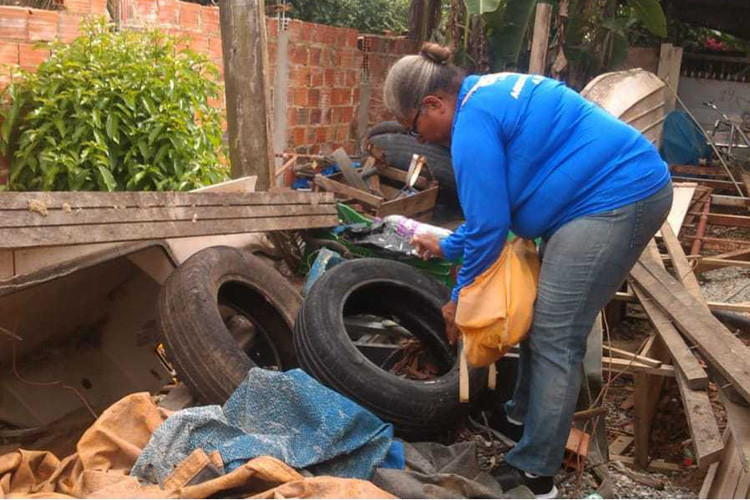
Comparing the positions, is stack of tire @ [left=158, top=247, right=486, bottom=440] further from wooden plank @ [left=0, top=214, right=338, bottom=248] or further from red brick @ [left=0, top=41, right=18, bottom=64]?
red brick @ [left=0, top=41, right=18, bottom=64]

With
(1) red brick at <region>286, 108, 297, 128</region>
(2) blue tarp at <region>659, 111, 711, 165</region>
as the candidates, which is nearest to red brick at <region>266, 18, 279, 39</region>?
(1) red brick at <region>286, 108, 297, 128</region>

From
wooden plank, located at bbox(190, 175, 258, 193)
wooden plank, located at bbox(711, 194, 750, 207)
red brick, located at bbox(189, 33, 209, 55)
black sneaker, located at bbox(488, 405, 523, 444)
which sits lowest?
black sneaker, located at bbox(488, 405, 523, 444)

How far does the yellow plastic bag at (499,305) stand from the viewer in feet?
11.1

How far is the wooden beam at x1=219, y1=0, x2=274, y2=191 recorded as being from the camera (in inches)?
220

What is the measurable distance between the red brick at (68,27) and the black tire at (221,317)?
205 centimetres

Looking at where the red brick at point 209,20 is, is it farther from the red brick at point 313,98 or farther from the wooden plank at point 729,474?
the wooden plank at point 729,474

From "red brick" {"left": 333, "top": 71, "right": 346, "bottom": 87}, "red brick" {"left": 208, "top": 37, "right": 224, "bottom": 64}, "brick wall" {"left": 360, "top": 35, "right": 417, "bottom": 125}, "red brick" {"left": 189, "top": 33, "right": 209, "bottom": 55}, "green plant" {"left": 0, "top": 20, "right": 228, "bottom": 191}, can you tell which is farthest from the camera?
"brick wall" {"left": 360, "top": 35, "right": 417, "bottom": 125}

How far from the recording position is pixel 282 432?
3.37 metres

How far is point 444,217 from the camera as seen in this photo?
693 centimetres

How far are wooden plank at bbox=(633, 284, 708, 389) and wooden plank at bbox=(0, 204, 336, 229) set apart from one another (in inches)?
84.3

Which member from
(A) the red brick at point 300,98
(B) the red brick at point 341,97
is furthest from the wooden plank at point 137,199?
(B) the red brick at point 341,97

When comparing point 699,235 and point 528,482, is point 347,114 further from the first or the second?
point 528,482

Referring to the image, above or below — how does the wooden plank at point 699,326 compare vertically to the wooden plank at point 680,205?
below

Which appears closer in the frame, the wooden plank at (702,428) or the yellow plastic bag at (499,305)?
the yellow plastic bag at (499,305)
